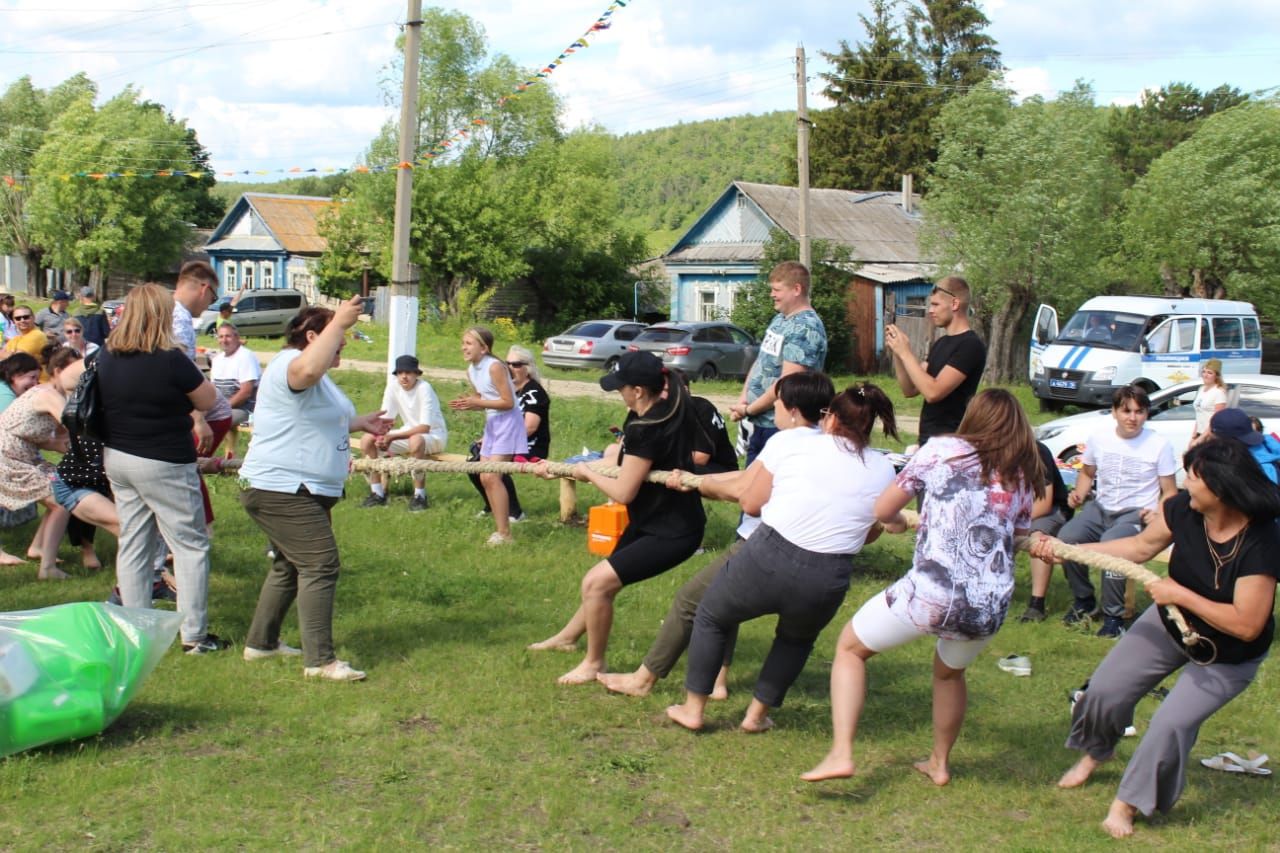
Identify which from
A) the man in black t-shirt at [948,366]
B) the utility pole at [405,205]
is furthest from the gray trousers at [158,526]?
the utility pole at [405,205]

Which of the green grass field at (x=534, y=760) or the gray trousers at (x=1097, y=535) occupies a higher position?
the gray trousers at (x=1097, y=535)

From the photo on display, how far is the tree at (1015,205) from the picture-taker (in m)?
29.0

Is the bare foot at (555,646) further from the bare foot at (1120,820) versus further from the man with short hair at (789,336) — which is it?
the bare foot at (1120,820)

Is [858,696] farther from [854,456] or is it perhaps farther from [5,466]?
[5,466]

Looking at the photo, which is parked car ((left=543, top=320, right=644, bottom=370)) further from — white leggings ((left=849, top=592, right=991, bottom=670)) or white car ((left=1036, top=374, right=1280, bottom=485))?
white leggings ((left=849, top=592, right=991, bottom=670))

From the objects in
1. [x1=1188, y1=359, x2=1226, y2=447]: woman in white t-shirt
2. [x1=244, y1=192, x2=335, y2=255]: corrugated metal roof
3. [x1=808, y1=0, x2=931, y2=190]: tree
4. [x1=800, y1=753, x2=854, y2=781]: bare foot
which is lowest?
[x1=800, y1=753, x2=854, y2=781]: bare foot

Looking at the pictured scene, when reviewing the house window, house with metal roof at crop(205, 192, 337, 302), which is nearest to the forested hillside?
house with metal roof at crop(205, 192, 337, 302)

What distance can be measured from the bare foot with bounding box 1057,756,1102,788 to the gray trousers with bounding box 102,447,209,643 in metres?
4.30

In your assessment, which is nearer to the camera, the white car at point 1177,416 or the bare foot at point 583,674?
the bare foot at point 583,674

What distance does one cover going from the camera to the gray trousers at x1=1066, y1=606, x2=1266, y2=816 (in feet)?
15.4

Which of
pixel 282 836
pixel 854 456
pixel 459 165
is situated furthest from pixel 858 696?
pixel 459 165

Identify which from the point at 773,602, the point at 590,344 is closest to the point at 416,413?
the point at 773,602

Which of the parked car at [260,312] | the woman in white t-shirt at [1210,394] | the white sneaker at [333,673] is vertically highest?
the parked car at [260,312]

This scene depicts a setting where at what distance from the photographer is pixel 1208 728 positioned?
6.23m
